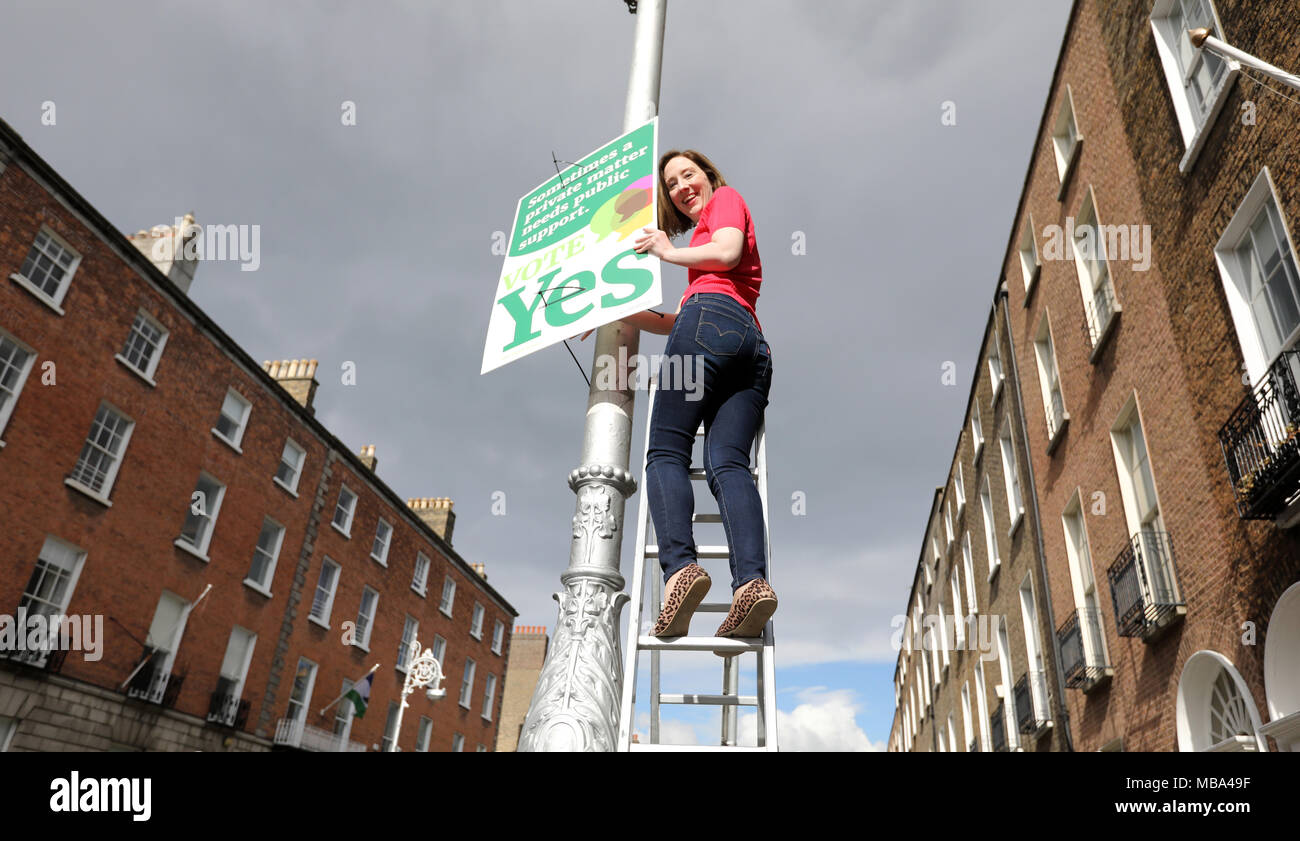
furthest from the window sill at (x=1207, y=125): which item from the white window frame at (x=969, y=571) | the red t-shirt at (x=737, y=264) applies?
the white window frame at (x=969, y=571)

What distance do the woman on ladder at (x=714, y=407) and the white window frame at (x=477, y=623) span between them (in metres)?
37.3

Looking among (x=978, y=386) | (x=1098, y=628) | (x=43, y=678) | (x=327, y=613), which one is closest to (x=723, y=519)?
(x=1098, y=628)

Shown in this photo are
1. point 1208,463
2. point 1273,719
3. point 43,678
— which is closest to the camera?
point 1273,719

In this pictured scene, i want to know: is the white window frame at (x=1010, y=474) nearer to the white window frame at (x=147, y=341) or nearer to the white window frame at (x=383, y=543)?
the white window frame at (x=147, y=341)

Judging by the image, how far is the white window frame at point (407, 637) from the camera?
31.0 m

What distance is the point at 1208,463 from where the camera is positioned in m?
9.02

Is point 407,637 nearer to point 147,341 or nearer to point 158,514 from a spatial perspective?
point 158,514

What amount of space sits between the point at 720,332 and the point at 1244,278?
8582 mm

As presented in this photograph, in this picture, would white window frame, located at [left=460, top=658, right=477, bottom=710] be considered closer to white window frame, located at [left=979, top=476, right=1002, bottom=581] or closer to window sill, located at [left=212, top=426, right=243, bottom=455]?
window sill, located at [left=212, top=426, right=243, bottom=455]

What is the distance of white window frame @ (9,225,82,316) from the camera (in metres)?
16.0

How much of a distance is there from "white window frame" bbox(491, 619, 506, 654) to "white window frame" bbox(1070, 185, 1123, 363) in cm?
3445

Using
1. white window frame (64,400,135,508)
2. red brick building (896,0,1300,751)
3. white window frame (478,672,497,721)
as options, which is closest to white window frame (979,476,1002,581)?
red brick building (896,0,1300,751)

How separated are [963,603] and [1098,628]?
12.6 meters
